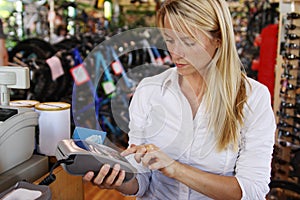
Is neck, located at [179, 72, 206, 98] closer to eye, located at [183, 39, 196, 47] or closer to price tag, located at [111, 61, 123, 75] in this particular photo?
eye, located at [183, 39, 196, 47]

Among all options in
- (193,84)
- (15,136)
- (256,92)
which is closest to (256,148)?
(256,92)

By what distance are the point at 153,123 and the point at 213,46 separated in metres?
0.31

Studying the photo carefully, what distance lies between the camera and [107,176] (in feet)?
3.25

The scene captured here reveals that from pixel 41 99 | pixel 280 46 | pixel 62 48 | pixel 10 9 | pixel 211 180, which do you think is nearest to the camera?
pixel 211 180

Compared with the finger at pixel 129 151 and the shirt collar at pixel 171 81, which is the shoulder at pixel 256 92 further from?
the finger at pixel 129 151

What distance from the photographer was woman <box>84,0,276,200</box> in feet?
3.43

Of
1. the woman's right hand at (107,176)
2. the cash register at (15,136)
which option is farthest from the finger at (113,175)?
the cash register at (15,136)

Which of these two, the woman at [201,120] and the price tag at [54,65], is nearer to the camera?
the woman at [201,120]

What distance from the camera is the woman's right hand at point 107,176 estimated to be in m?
0.96

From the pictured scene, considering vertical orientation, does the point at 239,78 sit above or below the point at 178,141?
above

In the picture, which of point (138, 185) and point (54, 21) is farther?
point (54, 21)

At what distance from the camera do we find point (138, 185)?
1237 mm

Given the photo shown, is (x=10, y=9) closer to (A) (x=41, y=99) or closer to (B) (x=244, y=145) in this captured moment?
(A) (x=41, y=99)

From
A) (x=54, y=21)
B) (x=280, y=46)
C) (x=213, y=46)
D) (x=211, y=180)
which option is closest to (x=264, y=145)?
(x=211, y=180)
